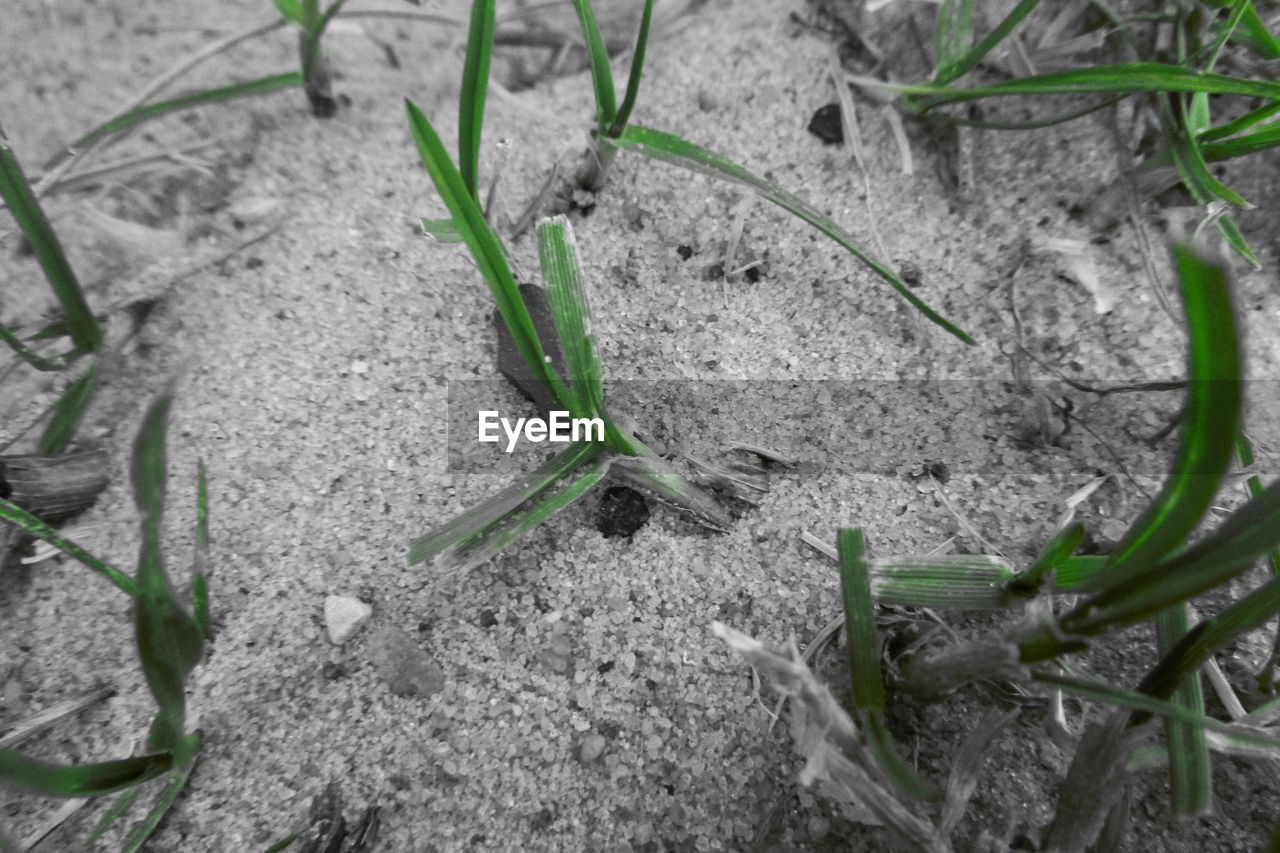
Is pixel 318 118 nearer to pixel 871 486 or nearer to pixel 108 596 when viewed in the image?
pixel 108 596

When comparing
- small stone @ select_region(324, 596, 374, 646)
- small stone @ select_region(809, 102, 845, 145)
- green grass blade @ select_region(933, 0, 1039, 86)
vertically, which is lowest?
small stone @ select_region(324, 596, 374, 646)

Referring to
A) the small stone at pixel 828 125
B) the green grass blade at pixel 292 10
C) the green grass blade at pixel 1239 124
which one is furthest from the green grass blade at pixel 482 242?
the green grass blade at pixel 1239 124

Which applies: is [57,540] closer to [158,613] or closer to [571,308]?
[158,613]

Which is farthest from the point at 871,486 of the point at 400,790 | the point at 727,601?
the point at 400,790

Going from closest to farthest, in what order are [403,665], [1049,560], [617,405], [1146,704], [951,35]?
[1146,704], [1049,560], [403,665], [617,405], [951,35]

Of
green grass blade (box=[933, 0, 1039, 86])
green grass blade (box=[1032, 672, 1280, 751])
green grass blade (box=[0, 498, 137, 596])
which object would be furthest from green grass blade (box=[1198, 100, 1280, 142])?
green grass blade (box=[0, 498, 137, 596])

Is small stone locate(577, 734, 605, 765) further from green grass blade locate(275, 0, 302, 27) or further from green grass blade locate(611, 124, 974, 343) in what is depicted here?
green grass blade locate(275, 0, 302, 27)

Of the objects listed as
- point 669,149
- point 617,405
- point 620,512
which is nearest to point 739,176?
point 669,149

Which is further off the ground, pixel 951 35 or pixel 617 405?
pixel 951 35
